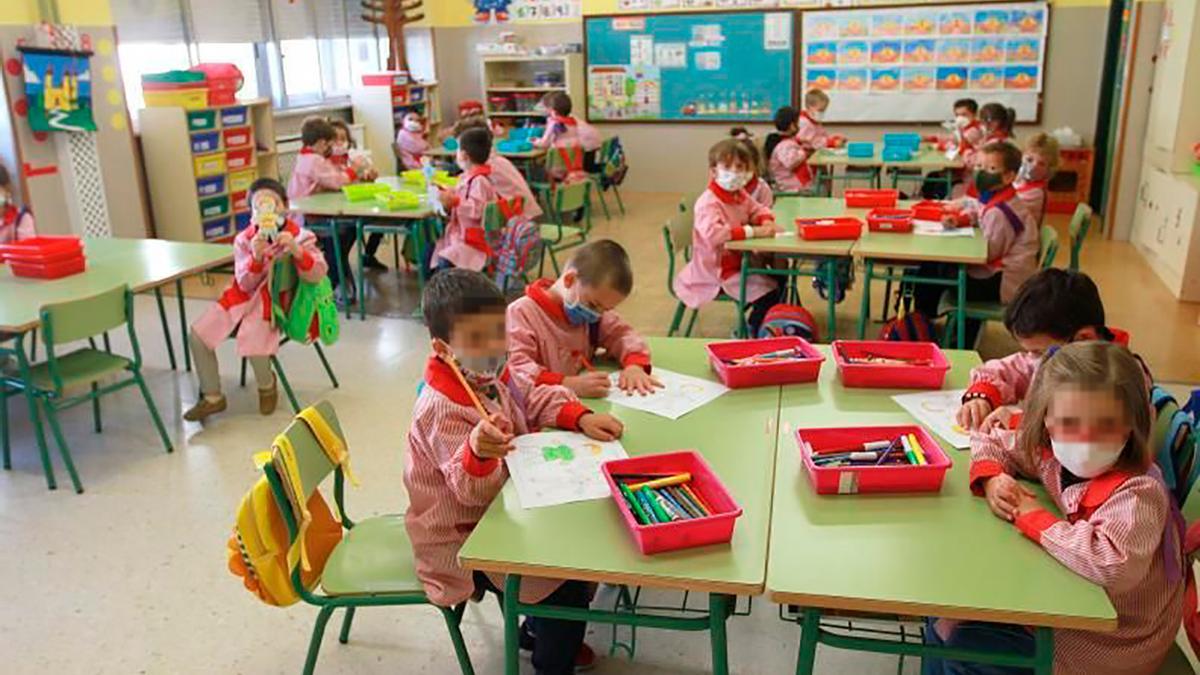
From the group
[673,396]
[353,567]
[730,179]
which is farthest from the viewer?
[730,179]

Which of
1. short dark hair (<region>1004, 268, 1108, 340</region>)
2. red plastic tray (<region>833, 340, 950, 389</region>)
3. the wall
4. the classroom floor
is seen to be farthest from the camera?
the wall

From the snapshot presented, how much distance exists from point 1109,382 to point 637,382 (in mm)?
1140

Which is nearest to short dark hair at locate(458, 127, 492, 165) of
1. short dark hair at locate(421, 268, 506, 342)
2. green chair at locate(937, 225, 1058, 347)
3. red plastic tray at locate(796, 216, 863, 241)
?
red plastic tray at locate(796, 216, 863, 241)

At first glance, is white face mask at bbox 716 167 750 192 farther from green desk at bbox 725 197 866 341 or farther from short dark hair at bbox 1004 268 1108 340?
short dark hair at bbox 1004 268 1108 340

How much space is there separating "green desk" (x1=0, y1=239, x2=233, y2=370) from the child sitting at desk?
10.9 ft

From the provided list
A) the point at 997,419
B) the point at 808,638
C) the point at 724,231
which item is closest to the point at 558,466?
the point at 808,638

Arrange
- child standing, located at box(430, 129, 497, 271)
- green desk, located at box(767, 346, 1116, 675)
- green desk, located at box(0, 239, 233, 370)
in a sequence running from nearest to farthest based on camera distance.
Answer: green desk, located at box(767, 346, 1116, 675), green desk, located at box(0, 239, 233, 370), child standing, located at box(430, 129, 497, 271)

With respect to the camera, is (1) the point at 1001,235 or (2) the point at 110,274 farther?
(1) the point at 1001,235

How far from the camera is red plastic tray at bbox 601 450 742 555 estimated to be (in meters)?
1.62

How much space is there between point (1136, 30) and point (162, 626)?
24.6ft

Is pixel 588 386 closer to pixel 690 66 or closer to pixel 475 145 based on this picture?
pixel 475 145

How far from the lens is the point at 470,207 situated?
528 cm

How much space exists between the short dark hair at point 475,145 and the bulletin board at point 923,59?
4.65 metres

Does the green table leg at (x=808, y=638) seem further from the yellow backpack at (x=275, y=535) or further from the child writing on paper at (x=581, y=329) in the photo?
the yellow backpack at (x=275, y=535)
